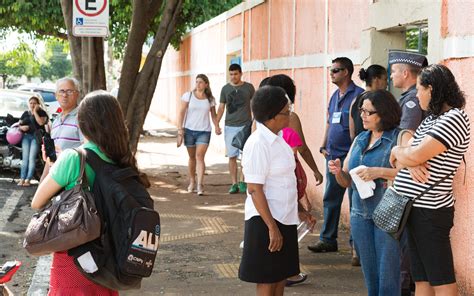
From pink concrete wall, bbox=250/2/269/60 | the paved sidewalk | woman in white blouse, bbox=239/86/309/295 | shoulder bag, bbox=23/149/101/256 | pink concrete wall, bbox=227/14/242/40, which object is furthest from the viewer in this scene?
pink concrete wall, bbox=227/14/242/40

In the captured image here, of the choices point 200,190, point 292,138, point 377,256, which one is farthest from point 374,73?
point 200,190

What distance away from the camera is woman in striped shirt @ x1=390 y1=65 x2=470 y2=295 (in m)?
5.11

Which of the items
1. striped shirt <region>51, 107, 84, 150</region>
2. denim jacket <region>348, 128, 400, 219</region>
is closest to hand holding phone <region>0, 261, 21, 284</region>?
denim jacket <region>348, 128, 400, 219</region>

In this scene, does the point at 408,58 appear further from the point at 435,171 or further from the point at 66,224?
the point at 66,224

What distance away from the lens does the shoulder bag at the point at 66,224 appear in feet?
13.4

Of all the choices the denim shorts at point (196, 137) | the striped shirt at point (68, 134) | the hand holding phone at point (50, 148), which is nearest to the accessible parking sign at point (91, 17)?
the denim shorts at point (196, 137)

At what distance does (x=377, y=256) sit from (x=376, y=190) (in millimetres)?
454

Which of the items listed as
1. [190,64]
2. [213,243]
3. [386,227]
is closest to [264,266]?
[386,227]

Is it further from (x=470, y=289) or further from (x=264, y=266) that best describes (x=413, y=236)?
(x=470, y=289)

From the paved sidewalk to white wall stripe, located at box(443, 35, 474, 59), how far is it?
6.92ft

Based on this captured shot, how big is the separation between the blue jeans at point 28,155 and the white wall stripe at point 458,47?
8.27 meters

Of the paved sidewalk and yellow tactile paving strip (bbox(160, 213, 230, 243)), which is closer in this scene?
the paved sidewalk

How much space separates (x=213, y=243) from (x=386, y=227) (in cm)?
408

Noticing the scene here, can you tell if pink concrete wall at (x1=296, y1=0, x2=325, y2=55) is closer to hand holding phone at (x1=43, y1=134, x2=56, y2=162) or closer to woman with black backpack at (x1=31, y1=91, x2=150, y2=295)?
hand holding phone at (x1=43, y1=134, x2=56, y2=162)
